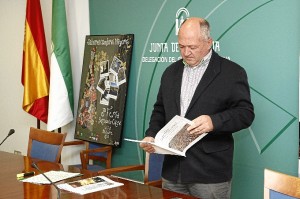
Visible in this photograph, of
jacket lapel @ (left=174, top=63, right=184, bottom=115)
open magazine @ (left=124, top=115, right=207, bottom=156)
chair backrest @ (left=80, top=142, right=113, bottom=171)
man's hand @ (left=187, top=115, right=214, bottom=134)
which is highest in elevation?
jacket lapel @ (left=174, top=63, right=184, bottom=115)

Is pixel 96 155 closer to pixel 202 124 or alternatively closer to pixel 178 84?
pixel 178 84

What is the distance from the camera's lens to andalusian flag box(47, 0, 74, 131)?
4344 millimetres

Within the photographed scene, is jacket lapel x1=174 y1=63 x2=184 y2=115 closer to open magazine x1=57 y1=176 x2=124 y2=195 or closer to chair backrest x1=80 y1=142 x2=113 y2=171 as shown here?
open magazine x1=57 y1=176 x2=124 y2=195

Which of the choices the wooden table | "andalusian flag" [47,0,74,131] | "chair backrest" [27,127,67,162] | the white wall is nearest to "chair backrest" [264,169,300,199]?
the wooden table

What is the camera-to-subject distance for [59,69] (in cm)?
436

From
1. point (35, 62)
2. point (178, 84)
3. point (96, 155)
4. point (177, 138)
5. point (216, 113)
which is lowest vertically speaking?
point (96, 155)

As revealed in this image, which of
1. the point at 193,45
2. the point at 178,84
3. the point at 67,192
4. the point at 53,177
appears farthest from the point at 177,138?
the point at 53,177

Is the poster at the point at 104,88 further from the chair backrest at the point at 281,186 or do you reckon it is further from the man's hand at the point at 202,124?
the chair backrest at the point at 281,186

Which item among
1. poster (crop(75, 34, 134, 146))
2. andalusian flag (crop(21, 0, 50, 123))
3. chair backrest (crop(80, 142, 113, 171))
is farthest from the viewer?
andalusian flag (crop(21, 0, 50, 123))

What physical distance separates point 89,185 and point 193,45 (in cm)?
95

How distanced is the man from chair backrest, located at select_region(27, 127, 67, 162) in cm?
105

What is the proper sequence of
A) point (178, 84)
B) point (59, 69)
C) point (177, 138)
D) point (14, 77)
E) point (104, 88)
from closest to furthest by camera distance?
point (177, 138) → point (178, 84) → point (104, 88) → point (59, 69) → point (14, 77)

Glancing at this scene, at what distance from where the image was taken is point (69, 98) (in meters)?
4.46

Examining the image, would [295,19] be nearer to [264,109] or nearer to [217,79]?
[264,109]
